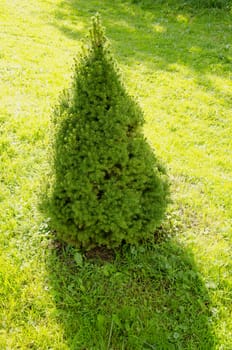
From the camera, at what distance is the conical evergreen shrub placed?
122 inches

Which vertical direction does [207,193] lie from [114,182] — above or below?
below

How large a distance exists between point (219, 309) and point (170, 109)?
3.82 meters

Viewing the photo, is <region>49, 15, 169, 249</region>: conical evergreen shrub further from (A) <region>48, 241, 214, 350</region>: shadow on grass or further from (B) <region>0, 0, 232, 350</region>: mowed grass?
(B) <region>0, 0, 232, 350</region>: mowed grass

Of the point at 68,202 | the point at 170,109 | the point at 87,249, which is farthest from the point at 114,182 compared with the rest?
the point at 170,109

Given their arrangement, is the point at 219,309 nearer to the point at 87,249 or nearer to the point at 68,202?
the point at 87,249

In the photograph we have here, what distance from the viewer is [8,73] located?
702cm

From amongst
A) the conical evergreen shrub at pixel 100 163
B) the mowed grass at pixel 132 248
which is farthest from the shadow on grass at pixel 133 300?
the conical evergreen shrub at pixel 100 163

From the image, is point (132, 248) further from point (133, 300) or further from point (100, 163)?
point (100, 163)

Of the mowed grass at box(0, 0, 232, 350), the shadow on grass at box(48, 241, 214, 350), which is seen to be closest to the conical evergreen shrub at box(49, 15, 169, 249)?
the shadow on grass at box(48, 241, 214, 350)

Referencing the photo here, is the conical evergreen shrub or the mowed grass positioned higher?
the conical evergreen shrub

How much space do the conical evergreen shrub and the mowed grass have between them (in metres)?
0.35

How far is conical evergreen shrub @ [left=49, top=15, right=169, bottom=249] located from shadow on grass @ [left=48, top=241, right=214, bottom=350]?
0.24 meters

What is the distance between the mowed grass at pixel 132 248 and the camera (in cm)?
308

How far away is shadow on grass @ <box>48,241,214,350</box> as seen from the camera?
3012mm
